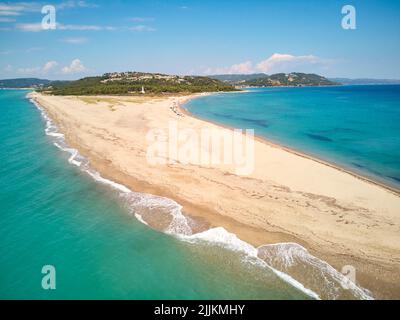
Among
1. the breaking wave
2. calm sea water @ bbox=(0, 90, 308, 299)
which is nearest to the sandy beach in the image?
the breaking wave

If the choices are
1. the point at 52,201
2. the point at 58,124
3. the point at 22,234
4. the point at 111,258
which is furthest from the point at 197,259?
the point at 58,124

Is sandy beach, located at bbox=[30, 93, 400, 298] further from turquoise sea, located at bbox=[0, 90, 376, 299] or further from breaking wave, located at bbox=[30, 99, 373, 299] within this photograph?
turquoise sea, located at bbox=[0, 90, 376, 299]

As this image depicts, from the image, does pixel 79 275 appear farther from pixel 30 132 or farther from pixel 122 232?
pixel 30 132

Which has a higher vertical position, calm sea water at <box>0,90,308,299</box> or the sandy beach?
the sandy beach

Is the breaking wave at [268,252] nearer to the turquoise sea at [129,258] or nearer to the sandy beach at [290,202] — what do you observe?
the turquoise sea at [129,258]
